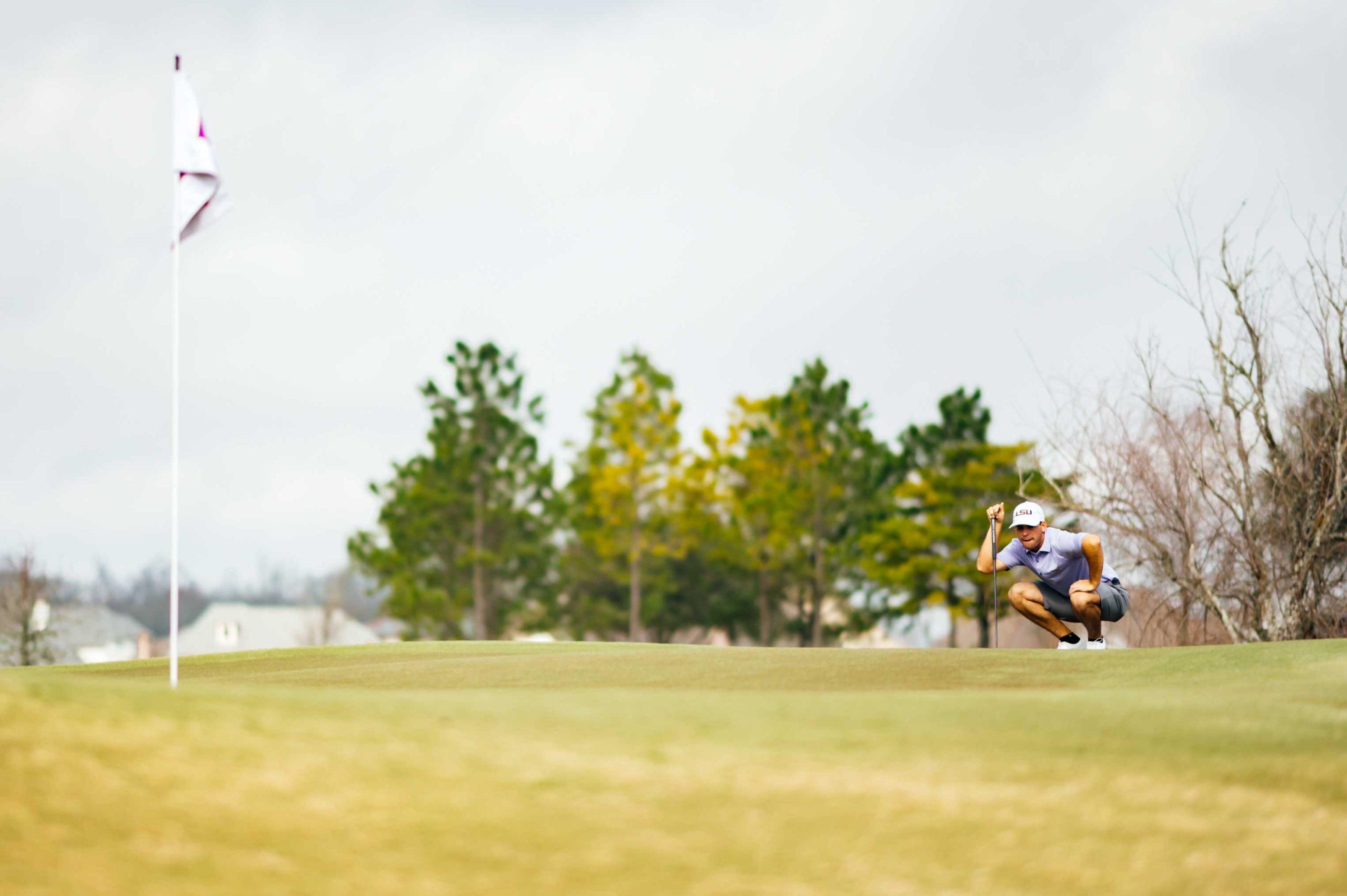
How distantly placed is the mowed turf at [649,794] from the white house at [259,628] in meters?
77.7

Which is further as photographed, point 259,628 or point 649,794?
point 259,628

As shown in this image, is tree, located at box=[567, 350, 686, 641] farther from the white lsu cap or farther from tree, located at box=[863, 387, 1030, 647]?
the white lsu cap

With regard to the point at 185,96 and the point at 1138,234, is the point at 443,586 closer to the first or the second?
the point at 1138,234

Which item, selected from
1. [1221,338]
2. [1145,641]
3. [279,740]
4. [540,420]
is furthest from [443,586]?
[279,740]

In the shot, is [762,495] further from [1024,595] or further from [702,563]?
[1024,595]

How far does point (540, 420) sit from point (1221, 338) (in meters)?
34.0

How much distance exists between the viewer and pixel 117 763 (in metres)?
4.25

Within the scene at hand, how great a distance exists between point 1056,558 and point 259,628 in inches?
3363

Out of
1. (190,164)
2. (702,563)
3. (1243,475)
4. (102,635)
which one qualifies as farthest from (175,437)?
(102,635)

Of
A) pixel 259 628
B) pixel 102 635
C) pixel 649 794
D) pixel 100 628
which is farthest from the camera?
pixel 259 628

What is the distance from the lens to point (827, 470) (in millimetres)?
45062

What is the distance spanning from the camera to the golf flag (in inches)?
360

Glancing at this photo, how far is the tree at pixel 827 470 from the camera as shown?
45.3 metres

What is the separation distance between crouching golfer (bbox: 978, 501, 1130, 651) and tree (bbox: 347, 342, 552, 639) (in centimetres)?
3716
